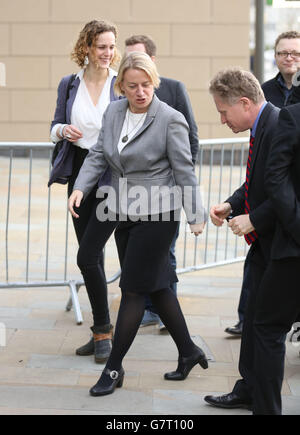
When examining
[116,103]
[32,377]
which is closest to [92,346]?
[32,377]

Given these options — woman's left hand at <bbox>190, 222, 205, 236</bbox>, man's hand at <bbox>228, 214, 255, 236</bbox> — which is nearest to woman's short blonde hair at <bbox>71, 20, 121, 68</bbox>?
woman's left hand at <bbox>190, 222, 205, 236</bbox>

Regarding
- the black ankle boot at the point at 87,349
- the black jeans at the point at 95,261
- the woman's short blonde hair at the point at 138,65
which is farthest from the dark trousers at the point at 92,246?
the woman's short blonde hair at the point at 138,65

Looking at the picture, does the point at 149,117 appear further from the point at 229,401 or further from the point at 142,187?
the point at 229,401

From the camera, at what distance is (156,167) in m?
3.82

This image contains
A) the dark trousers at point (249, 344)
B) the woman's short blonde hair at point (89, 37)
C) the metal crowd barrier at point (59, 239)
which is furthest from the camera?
the metal crowd barrier at point (59, 239)

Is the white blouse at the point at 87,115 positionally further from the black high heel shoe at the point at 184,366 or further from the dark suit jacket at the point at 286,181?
the dark suit jacket at the point at 286,181

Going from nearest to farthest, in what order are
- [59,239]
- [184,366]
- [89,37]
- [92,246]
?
[184,366]
[92,246]
[89,37]
[59,239]

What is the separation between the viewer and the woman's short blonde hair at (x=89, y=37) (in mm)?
4387

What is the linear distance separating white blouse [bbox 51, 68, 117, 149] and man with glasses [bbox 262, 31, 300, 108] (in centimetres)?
111

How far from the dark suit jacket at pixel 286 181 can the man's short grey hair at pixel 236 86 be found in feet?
1.08

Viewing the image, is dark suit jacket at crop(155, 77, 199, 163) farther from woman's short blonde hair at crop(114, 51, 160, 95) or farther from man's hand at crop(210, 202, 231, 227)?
man's hand at crop(210, 202, 231, 227)

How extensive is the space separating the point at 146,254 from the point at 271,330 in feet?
2.82

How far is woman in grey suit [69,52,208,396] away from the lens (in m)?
3.79

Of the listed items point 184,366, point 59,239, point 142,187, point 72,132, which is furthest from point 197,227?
point 59,239
